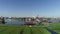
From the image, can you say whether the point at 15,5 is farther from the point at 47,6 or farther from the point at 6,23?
the point at 47,6

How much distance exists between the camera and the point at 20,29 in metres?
2.65

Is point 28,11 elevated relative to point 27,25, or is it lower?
elevated

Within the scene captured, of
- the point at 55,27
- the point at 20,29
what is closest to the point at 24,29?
the point at 20,29

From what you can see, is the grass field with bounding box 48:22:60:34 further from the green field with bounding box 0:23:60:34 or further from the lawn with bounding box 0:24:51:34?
the lawn with bounding box 0:24:51:34

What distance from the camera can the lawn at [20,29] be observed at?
2631mm

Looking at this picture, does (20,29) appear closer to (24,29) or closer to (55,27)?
(24,29)

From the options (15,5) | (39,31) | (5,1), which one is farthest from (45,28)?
(5,1)

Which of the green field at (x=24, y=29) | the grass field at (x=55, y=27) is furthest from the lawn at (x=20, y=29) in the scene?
the grass field at (x=55, y=27)

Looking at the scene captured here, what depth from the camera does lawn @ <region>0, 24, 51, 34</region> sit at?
2631 mm

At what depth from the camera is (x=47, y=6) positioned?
269 cm

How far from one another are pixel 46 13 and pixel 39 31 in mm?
346

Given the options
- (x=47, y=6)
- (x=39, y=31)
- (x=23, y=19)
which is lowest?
(x=39, y=31)

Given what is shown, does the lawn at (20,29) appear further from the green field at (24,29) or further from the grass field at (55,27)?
the grass field at (55,27)

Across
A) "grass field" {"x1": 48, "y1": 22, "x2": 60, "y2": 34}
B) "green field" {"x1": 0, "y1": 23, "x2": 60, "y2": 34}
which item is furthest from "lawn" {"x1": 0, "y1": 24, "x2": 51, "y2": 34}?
"grass field" {"x1": 48, "y1": 22, "x2": 60, "y2": 34}
